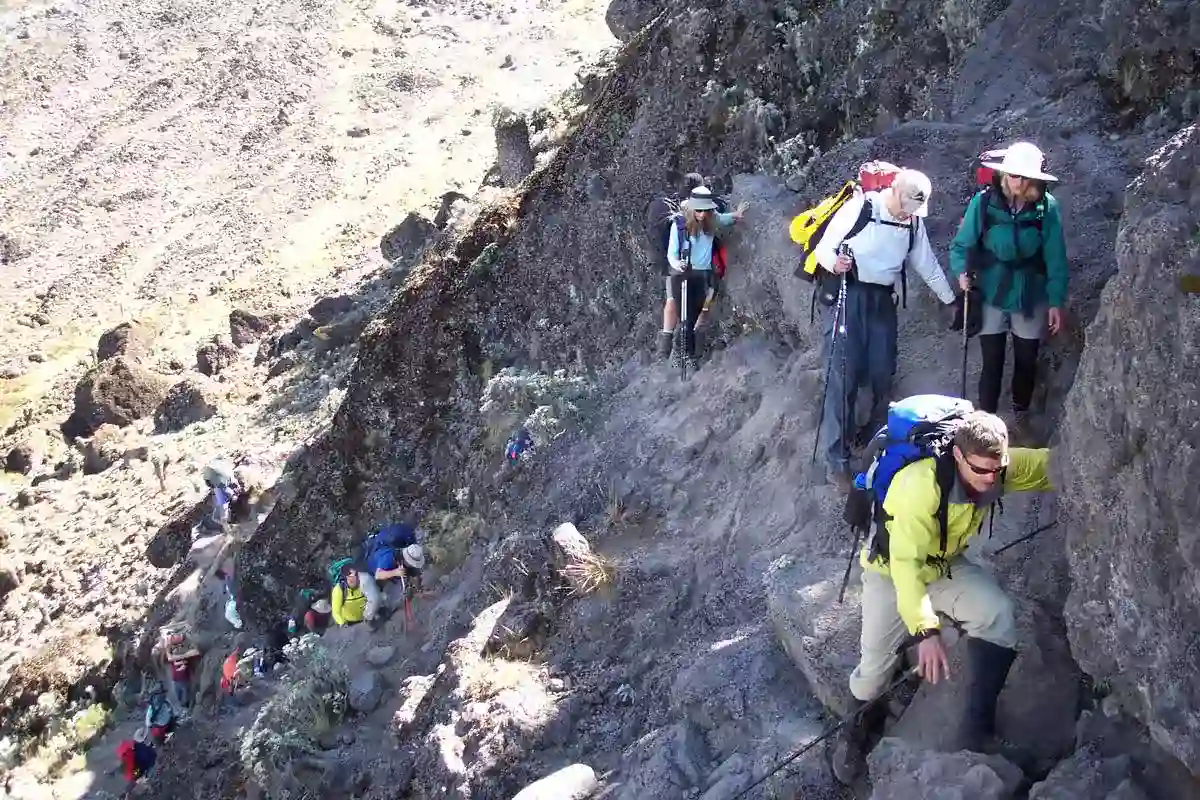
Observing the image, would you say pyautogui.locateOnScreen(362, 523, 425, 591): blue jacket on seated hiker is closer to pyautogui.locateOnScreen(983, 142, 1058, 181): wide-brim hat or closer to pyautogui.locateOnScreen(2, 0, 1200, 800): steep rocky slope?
pyautogui.locateOnScreen(2, 0, 1200, 800): steep rocky slope

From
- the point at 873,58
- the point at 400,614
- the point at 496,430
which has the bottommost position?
the point at 400,614

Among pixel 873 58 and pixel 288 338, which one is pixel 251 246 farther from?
pixel 873 58

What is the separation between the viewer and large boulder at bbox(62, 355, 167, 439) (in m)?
20.6

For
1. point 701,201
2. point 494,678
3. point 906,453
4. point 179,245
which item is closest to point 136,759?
point 494,678

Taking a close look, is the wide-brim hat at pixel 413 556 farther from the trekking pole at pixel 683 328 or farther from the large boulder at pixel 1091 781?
the large boulder at pixel 1091 781

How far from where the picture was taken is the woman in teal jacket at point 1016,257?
17.2ft

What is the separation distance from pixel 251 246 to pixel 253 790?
69.6ft

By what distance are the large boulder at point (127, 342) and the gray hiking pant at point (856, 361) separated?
63.0 feet

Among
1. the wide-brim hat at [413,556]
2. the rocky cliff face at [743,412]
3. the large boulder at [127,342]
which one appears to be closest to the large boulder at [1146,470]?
the rocky cliff face at [743,412]

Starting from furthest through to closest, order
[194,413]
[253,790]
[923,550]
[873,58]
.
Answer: [194,413] < [873,58] < [253,790] < [923,550]

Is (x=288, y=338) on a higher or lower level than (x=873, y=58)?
lower

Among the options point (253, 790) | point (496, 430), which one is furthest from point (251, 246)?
point (253, 790)

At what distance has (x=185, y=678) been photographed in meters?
12.1

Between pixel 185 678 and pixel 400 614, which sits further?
pixel 185 678
